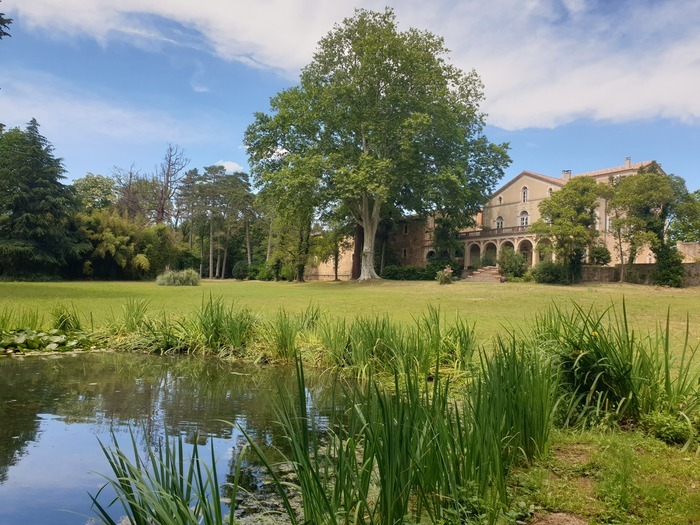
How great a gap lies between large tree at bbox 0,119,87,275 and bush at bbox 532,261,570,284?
30.0 meters

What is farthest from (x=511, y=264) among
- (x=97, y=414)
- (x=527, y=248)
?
(x=97, y=414)

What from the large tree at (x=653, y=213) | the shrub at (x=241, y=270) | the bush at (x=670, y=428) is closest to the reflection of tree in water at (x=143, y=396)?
the bush at (x=670, y=428)

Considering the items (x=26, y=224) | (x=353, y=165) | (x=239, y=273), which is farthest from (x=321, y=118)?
(x=239, y=273)

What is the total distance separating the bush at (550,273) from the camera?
3195 centimetres

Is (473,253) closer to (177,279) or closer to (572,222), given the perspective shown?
(572,222)

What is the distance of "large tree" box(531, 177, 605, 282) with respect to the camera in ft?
104

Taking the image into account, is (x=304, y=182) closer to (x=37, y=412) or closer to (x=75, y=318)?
(x=75, y=318)

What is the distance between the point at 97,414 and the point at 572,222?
32.9 meters

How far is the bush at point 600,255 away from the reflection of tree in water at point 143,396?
107 feet

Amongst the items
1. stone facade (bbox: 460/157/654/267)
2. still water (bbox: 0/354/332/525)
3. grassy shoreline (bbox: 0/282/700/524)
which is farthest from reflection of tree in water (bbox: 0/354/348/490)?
stone facade (bbox: 460/157/654/267)

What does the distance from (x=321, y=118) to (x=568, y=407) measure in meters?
29.4

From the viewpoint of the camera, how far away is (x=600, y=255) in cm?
3456

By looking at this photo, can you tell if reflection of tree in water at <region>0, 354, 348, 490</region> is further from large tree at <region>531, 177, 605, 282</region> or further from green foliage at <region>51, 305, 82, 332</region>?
large tree at <region>531, 177, 605, 282</region>

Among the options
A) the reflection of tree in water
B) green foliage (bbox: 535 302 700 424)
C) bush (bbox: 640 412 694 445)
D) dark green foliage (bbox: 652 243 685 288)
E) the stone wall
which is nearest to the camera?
bush (bbox: 640 412 694 445)
